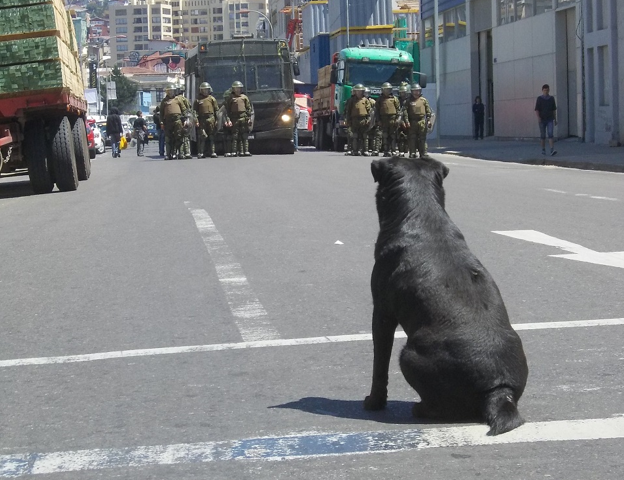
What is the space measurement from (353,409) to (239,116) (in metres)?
26.9

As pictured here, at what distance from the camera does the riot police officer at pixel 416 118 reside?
1141 inches

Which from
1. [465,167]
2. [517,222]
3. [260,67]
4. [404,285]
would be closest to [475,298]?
[404,285]

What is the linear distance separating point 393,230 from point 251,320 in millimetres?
2546

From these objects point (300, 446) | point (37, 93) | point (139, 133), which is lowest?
point (300, 446)

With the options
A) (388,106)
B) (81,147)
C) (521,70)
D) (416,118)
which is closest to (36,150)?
(81,147)

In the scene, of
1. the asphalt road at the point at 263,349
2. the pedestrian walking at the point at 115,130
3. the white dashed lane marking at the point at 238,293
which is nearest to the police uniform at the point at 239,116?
the pedestrian walking at the point at 115,130

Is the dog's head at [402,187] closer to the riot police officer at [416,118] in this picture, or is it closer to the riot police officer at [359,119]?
the riot police officer at [416,118]

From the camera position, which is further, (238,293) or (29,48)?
(29,48)

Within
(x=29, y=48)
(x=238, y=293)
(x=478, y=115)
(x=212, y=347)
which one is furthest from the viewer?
(x=478, y=115)

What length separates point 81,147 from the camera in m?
21.0

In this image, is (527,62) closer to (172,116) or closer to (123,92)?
(172,116)

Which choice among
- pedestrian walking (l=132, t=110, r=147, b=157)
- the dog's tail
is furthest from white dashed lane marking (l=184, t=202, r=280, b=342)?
Answer: pedestrian walking (l=132, t=110, r=147, b=157)

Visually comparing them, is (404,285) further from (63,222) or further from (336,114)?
(336,114)

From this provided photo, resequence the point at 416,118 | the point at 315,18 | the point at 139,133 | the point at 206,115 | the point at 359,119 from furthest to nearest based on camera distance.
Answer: the point at 315,18, the point at 139,133, the point at 359,119, the point at 206,115, the point at 416,118
